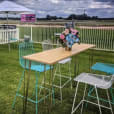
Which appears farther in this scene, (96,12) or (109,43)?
(96,12)

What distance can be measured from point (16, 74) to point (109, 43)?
4.59m

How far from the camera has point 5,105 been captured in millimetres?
2742

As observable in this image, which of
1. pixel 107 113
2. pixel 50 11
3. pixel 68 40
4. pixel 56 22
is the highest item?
pixel 50 11

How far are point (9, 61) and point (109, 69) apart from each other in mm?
3725

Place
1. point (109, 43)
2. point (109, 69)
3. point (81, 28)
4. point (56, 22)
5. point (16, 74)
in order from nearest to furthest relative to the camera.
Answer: point (109, 69) → point (16, 74) → point (109, 43) → point (81, 28) → point (56, 22)

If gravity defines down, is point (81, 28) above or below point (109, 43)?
above

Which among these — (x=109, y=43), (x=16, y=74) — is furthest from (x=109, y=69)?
(x=109, y=43)

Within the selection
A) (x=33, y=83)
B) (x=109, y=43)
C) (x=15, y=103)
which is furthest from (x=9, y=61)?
(x=109, y=43)

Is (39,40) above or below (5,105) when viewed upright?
above

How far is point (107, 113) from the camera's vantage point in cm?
261

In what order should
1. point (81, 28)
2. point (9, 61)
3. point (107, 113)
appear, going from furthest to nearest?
point (81, 28)
point (9, 61)
point (107, 113)

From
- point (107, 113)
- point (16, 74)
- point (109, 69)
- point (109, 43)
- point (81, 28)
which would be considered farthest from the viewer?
point (81, 28)

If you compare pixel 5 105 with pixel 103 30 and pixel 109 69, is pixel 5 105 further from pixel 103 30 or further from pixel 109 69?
pixel 103 30

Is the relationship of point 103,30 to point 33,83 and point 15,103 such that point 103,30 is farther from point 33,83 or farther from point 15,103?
point 15,103
